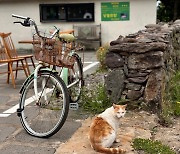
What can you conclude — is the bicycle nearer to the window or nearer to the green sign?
the green sign

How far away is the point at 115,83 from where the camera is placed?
15.2 feet

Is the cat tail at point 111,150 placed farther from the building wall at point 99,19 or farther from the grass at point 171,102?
the building wall at point 99,19

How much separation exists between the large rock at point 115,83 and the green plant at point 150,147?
43.4 inches

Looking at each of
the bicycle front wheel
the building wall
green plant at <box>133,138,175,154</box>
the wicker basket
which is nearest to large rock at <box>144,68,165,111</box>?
green plant at <box>133,138,175,154</box>

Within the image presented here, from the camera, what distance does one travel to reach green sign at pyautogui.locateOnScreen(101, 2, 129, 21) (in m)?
14.3

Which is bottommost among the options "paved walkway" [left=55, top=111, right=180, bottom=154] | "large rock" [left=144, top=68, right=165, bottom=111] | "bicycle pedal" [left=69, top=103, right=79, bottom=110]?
"paved walkway" [left=55, top=111, right=180, bottom=154]

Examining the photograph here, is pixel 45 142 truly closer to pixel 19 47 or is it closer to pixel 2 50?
pixel 2 50

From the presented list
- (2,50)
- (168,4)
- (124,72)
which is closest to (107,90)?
(124,72)

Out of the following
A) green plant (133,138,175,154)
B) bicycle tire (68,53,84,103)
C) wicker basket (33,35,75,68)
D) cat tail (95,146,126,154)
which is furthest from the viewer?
bicycle tire (68,53,84,103)

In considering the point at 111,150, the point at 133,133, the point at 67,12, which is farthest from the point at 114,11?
the point at 111,150

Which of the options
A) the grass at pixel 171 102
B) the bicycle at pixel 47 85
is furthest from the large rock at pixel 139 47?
the grass at pixel 171 102

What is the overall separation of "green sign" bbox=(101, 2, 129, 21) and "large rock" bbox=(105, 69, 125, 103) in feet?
33.1

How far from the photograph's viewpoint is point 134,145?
3.53 meters

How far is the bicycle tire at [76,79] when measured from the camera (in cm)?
484
